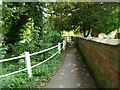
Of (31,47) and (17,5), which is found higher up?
(17,5)

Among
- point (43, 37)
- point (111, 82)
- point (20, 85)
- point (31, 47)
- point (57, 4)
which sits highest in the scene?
point (57, 4)

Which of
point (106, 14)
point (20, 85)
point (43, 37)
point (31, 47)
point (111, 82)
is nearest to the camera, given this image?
point (111, 82)

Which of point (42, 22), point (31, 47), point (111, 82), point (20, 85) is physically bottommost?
point (20, 85)

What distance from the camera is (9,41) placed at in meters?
7.20

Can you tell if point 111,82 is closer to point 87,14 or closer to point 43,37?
point 43,37

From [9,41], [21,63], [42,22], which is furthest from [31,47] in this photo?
[9,41]

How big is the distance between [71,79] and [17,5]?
16.4ft

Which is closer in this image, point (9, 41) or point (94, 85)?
point (94, 85)

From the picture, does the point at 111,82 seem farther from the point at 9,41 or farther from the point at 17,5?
the point at 9,41

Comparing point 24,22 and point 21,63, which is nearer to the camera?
point 21,63

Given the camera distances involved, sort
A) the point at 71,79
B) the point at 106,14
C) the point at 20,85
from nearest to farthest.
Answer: the point at 20,85
the point at 71,79
the point at 106,14

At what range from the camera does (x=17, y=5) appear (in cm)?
550

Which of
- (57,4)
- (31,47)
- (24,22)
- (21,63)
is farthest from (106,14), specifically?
(21,63)

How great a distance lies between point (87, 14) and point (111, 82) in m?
10.5
